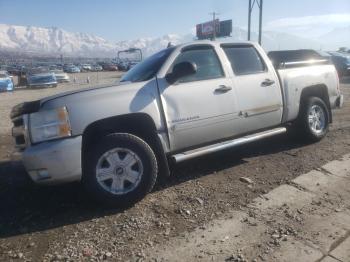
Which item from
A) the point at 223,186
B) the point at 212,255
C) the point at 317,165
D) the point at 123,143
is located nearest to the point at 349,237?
the point at 212,255

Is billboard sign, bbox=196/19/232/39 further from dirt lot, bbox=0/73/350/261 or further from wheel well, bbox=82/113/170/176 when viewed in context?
wheel well, bbox=82/113/170/176

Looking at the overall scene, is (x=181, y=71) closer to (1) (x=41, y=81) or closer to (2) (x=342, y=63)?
(2) (x=342, y=63)

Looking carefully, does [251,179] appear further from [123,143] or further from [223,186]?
[123,143]

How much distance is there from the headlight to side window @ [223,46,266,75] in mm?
2522

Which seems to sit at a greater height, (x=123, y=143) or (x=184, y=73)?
(x=184, y=73)

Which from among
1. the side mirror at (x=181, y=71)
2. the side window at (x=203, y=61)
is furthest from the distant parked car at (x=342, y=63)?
the side mirror at (x=181, y=71)

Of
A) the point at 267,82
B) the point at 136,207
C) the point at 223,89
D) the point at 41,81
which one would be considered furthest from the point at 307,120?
the point at 41,81

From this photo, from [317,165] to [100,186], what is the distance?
3134 millimetres

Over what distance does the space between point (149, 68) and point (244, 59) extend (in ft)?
4.94

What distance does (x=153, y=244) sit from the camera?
3359mm

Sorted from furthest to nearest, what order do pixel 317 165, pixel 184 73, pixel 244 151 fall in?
pixel 244 151, pixel 317 165, pixel 184 73

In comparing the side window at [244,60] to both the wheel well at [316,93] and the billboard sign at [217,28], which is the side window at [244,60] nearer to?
the wheel well at [316,93]

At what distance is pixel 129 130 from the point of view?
14.1 feet

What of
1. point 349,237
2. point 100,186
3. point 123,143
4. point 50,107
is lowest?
point 349,237
